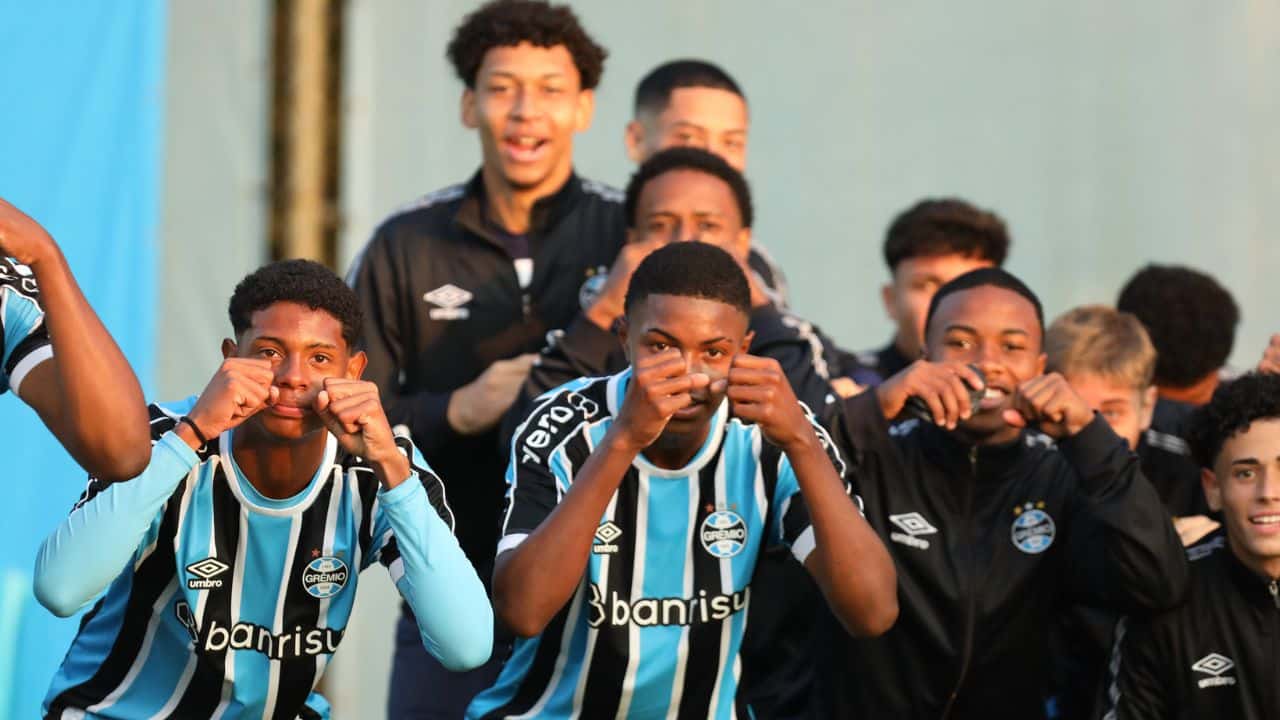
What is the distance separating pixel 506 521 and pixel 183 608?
2.25 feet

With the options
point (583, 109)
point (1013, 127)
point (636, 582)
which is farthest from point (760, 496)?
point (1013, 127)

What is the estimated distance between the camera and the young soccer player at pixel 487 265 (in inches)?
189

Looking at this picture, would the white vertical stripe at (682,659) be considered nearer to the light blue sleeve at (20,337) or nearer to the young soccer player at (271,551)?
the young soccer player at (271,551)

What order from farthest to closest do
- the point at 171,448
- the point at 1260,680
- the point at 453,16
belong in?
1. the point at 453,16
2. the point at 1260,680
3. the point at 171,448

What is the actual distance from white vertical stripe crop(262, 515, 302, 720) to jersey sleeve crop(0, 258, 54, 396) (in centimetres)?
60

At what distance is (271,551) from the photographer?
12.0 ft

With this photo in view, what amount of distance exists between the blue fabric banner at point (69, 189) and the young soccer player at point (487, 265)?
104 cm

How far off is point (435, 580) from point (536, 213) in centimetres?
180

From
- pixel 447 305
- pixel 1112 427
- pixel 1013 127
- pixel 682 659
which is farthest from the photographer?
pixel 1013 127

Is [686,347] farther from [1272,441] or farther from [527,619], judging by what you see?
[1272,441]

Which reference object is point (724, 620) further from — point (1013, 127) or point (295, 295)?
point (1013, 127)

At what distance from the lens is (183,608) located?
3.61 metres

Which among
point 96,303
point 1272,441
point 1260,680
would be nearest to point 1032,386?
point 1272,441

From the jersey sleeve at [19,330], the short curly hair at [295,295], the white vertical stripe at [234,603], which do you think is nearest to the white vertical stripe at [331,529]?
the white vertical stripe at [234,603]
